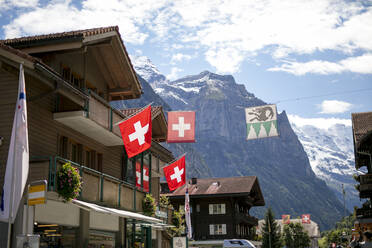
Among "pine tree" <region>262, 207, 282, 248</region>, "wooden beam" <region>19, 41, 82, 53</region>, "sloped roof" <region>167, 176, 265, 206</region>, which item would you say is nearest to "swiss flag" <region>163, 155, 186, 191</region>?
"wooden beam" <region>19, 41, 82, 53</region>

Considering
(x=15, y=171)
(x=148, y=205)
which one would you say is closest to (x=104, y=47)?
(x=148, y=205)

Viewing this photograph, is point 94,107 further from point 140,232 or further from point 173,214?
point 173,214

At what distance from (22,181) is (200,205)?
190 ft

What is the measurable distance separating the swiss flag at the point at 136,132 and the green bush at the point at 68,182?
8.17 ft

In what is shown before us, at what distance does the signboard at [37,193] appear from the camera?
11609mm

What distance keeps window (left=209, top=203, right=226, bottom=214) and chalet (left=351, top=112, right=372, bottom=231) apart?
69.5 feet

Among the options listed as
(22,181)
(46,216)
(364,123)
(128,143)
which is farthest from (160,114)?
(364,123)

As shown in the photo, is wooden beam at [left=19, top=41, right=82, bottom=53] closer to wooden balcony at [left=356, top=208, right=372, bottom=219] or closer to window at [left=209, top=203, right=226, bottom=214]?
wooden balcony at [left=356, top=208, right=372, bottom=219]

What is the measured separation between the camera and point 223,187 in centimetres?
6925

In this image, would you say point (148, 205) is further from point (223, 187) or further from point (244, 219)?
point (244, 219)

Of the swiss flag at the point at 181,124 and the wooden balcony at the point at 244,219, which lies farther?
the wooden balcony at the point at 244,219

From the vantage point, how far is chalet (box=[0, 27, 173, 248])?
639 inches

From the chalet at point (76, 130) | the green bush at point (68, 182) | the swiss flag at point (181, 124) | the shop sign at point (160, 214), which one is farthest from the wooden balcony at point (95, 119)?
the shop sign at point (160, 214)

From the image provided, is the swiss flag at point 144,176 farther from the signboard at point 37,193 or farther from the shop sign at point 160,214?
the signboard at point 37,193
